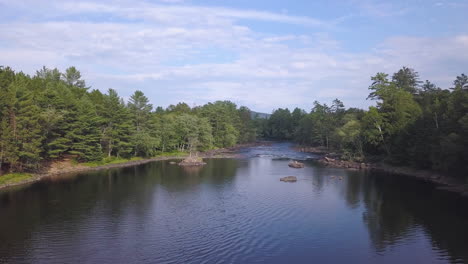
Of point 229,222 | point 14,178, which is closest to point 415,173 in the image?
point 229,222

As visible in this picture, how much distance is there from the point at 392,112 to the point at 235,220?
42.4 m

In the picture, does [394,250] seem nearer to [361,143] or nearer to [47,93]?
[361,143]

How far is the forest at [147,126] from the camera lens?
3938cm

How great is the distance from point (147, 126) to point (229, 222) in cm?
4473

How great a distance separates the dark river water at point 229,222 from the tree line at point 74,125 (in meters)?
5.49

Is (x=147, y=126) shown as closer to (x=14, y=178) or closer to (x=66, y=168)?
(x=66, y=168)

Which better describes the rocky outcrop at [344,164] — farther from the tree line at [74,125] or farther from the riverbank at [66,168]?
the riverbank at [66,168]

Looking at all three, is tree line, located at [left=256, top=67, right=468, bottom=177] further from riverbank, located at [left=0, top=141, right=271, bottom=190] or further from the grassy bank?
the grassy bank

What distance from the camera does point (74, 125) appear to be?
1991 inches

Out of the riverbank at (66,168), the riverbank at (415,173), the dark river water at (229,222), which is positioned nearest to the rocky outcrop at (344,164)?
the riverbank at (415,173)

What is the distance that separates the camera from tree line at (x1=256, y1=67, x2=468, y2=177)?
3900 cm

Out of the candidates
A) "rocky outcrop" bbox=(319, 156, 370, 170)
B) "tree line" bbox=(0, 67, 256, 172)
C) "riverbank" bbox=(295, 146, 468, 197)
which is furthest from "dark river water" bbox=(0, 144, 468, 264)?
"rocky outcrop" bbox=(319, 156, 370, 170)

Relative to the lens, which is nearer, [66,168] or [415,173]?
[415,173]

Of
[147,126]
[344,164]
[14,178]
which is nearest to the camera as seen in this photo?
[14,178]
